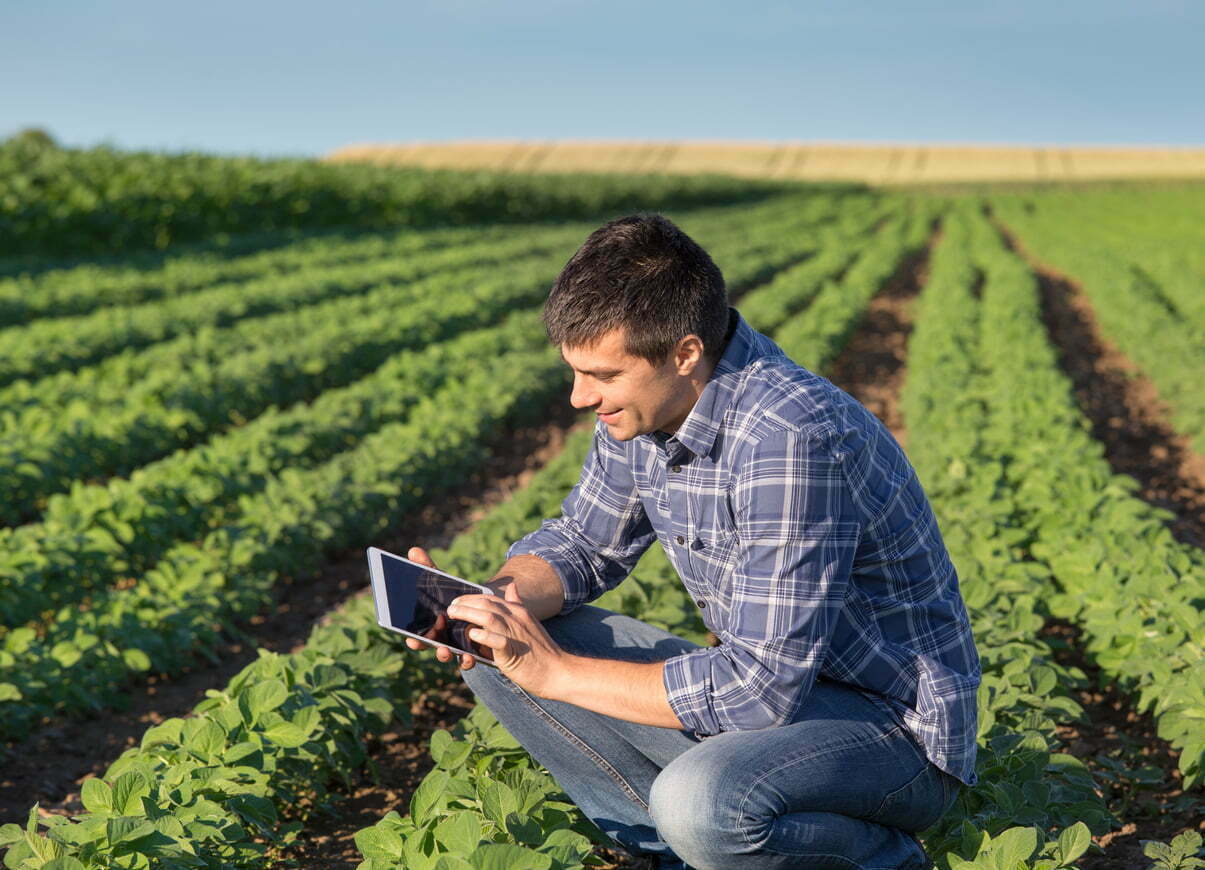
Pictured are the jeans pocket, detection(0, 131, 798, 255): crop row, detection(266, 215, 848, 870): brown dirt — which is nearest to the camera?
the jeans pocket

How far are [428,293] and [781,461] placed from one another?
1163 centimetres

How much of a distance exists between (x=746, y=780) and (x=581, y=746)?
578 mm

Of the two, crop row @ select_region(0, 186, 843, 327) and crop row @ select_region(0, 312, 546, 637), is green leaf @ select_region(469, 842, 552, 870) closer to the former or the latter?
crop row @ select_region(0, 312, 546, 637)

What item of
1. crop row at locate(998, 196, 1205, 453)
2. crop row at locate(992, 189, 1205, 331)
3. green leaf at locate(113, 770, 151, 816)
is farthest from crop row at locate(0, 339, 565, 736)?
crop row at locate(992, 189, 1205, 331)

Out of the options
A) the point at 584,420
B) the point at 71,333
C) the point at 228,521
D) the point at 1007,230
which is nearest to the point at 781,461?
the point at 228,521

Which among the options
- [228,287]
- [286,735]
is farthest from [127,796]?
[228,287]

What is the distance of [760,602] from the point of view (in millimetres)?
2199

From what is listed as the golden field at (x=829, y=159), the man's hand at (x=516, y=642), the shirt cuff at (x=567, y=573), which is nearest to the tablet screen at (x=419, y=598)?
the man's hand at (x=516, y=642)

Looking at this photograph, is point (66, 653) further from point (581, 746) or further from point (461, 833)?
point (461, 833)

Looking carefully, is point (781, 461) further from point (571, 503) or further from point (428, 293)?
point (428, 293)

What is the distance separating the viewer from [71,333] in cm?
973

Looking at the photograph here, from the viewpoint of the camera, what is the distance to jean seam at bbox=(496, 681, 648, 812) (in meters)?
2.65

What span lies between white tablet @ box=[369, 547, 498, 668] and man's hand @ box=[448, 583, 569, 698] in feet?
0.37

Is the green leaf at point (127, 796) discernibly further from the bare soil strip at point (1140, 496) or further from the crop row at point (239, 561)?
the bare soil strip at point (1140, 496)
